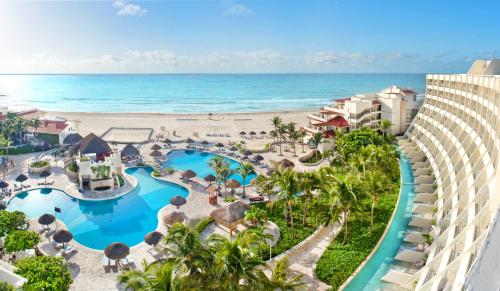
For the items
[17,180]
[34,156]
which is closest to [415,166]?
[17,180]

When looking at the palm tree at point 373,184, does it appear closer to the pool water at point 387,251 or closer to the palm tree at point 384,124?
the pool water at point 387,251

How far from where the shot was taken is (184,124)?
3415 inches

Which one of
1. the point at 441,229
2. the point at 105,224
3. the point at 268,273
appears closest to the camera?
the point at 268,273

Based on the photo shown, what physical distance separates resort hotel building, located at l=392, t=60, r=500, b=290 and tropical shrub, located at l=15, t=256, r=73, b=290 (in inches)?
704

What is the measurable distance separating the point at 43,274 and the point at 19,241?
6.63 metres

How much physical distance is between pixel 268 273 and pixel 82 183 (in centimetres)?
2607

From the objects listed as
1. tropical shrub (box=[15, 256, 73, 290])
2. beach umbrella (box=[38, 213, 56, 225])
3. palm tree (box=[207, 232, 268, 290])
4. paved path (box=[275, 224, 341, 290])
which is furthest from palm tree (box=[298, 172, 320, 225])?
beach umbrella (box=[38, 213, 56, 225])

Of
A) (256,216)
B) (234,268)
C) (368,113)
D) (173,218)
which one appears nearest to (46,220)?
(173,218)

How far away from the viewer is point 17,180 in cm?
4000

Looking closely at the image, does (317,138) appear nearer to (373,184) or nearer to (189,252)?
(373,184)

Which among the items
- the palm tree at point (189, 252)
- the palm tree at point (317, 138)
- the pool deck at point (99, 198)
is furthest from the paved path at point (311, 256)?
the palm tree at point (317, 138)

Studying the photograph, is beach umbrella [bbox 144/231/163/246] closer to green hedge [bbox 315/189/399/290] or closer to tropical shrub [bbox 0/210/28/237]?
tropical shrub [bbox 0/210/28/237]

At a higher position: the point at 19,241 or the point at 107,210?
the point at 19,241

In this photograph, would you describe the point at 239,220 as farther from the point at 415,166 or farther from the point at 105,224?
the point at 415,166
